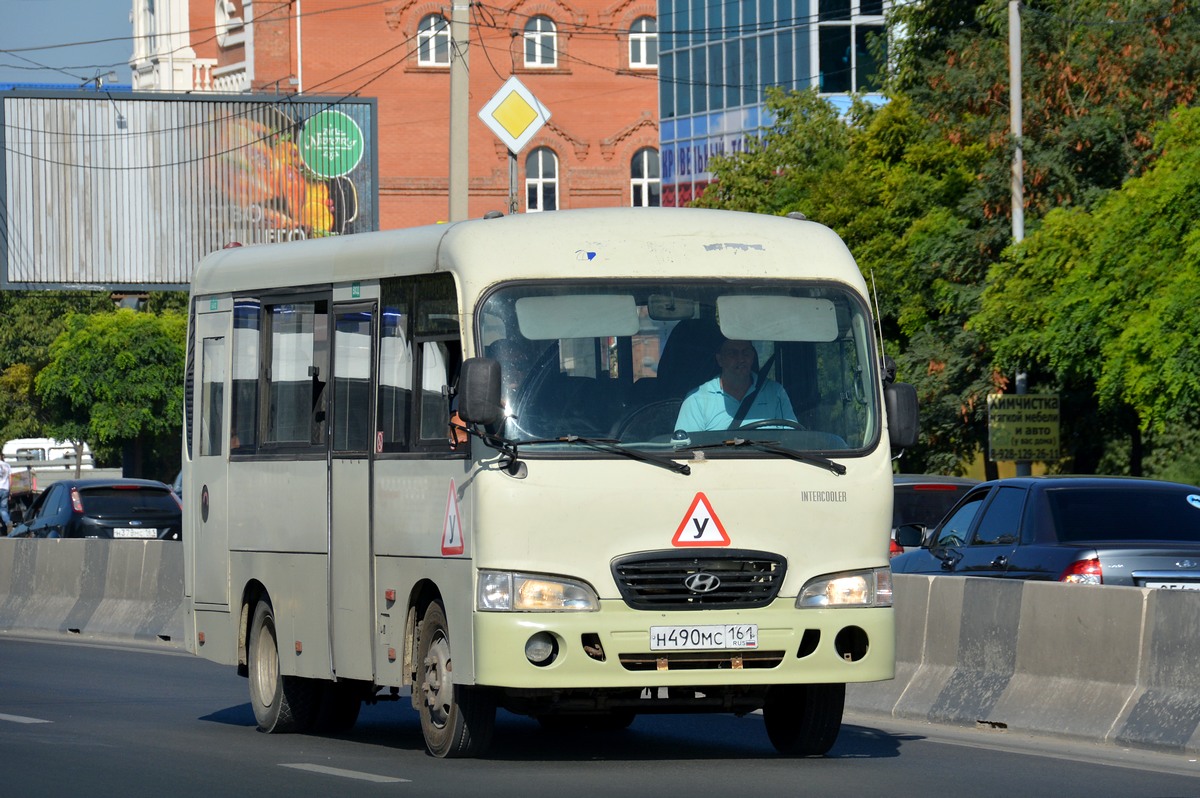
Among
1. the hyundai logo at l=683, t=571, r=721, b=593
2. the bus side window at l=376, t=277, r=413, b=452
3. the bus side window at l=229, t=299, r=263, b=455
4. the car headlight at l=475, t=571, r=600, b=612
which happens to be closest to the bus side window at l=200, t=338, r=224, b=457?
the bus side window at l=229, t=299, r=263, b=455

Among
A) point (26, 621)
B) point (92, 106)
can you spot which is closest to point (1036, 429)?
point (26, 621)

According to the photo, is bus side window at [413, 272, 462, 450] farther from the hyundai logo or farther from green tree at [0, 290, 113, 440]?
green tree at [0, 290, 113, 440]

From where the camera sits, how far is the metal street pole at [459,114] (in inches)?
939

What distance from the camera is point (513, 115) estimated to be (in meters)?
24.1

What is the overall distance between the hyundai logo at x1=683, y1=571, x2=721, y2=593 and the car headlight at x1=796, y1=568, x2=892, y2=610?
43 cm

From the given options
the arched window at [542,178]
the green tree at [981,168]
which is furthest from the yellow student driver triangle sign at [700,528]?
the arched window at [542,178]

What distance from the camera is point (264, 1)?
94.9 metres

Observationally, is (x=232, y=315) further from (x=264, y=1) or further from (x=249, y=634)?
(x=264, y=1)

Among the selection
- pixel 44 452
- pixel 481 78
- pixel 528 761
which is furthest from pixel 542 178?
pixel 528 761

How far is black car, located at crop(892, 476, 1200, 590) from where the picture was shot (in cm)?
1441

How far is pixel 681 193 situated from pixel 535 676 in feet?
217

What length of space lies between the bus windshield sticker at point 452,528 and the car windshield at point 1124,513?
522 centimetres

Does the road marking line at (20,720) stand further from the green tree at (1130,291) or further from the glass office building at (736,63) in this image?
the glass office building at (736,63)

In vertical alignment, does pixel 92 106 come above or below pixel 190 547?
above
